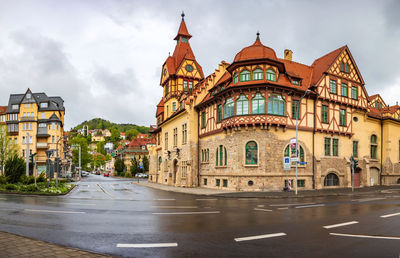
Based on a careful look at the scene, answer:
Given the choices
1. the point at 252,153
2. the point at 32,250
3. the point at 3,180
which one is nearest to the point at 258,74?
the point at 252,153

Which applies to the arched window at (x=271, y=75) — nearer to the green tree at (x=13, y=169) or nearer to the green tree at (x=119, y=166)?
the green tree at (x=13, y=169)

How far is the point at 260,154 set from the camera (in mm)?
27312

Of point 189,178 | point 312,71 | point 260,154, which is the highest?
point 312,71

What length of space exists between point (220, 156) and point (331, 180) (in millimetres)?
11788

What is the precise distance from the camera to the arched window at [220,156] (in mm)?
30172

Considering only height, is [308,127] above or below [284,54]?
below

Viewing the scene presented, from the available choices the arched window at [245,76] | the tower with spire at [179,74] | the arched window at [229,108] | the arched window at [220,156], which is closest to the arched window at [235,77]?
the arched window at [245,76]

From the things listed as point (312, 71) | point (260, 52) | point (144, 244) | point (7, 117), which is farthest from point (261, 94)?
point (7, 117)

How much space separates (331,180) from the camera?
3178 centimetres

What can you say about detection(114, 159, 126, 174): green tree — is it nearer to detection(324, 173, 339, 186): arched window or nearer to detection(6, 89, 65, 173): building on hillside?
detection(6, 89, 65, 173): building on hillside

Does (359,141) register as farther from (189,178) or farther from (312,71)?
(189,178)

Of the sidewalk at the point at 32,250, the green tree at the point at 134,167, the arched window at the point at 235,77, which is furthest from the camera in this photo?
the green tree at the point at 134,167

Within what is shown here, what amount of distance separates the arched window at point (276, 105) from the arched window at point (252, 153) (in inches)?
131

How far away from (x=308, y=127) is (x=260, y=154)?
21.6 ft
